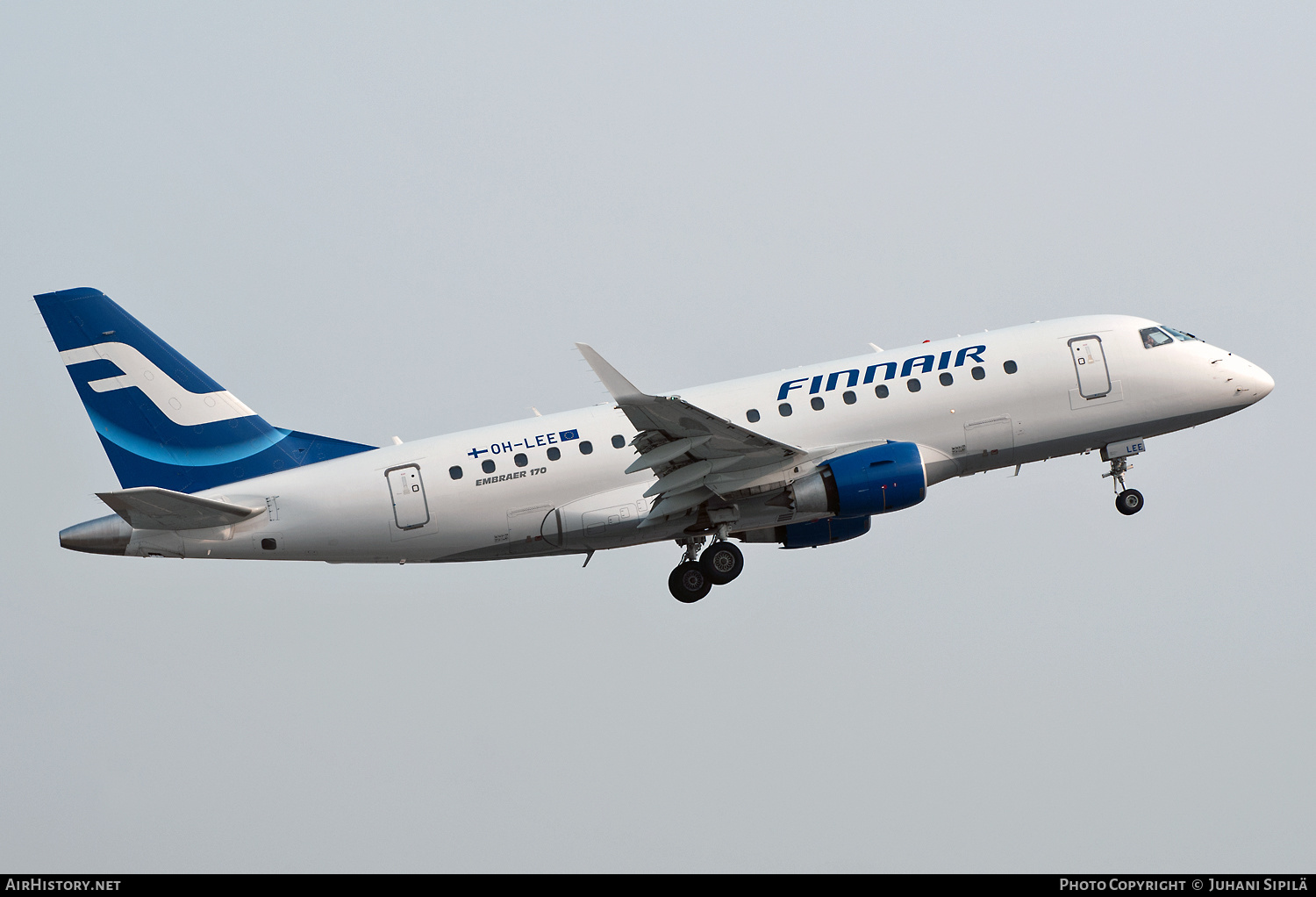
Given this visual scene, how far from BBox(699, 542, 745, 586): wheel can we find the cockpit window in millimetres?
11763

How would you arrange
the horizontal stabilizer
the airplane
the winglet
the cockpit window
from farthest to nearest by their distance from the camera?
1. the cockpit window
2. the airplane
3. the horizontal stabilizer
4. the winglet

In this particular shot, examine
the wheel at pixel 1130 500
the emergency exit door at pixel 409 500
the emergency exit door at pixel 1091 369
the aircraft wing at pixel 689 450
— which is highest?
the emergency exit door at pixel 1091 369

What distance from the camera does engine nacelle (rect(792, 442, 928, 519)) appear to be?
3428cm

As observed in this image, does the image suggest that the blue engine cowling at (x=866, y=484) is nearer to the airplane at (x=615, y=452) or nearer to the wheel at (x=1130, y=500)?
the airplane at (x=615, y=452)

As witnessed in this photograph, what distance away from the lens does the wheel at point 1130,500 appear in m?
38.2

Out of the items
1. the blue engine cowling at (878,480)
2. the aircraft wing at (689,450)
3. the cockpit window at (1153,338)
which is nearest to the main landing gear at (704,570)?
the aircraft wing at (689,450)

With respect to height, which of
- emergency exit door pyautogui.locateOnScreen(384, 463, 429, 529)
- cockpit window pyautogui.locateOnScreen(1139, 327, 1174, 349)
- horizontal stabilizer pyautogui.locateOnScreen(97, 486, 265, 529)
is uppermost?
cockpit window pyautogui.locateOnScreen(1139, 327, 1174, 349)

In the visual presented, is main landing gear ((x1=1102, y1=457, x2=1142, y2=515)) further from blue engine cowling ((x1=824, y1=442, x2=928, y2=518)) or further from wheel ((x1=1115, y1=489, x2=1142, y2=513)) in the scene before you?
blue engine cowling ((x1=824, y1=442, x2=928, y2=518))

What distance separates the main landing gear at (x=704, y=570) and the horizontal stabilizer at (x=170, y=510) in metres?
10.5

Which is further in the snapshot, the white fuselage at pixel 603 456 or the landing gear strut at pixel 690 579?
the landing gear strut at pixel 690 579

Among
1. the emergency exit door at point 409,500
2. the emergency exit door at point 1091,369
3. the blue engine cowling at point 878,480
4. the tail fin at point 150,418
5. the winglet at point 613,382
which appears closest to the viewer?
the winglet at point 613,382

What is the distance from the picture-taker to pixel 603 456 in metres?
35.6

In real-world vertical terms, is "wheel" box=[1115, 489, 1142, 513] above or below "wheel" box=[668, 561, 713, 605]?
above

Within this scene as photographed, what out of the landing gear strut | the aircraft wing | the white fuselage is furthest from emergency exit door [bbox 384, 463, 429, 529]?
the landing gear strut
